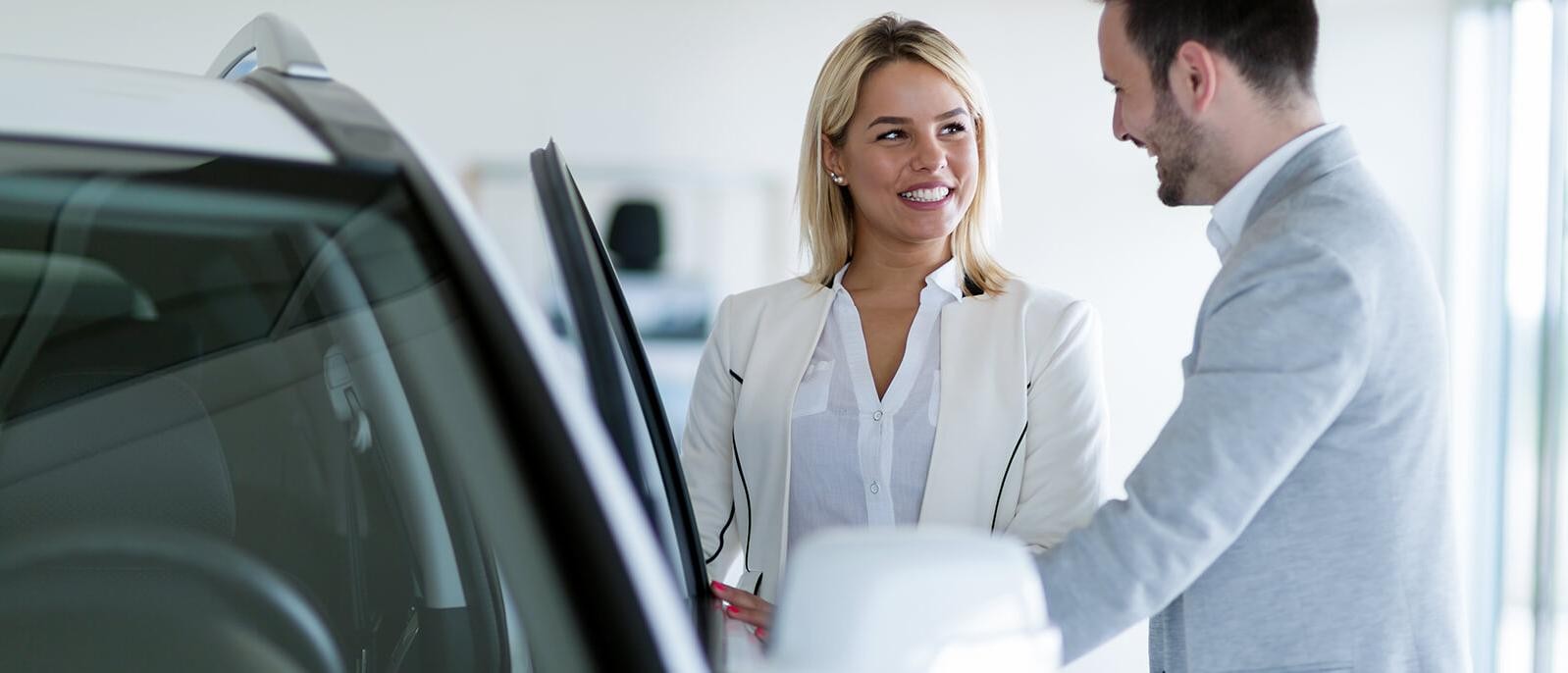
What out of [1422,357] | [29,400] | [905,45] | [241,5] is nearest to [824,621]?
[29,400]

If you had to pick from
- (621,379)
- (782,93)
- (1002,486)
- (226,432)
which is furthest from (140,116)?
(782,93)

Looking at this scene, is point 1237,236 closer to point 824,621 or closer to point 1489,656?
point 824,621

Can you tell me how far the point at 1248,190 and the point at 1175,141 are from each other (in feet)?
0.35

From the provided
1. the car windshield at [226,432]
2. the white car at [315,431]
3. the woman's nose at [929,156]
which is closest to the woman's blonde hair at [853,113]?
the woman's nose at [929,156]

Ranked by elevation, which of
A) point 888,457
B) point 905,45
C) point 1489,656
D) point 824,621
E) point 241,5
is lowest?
point 1489,656

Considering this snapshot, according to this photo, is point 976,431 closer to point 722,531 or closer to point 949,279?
point 949,279

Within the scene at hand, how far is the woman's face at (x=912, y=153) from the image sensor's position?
2.14 m

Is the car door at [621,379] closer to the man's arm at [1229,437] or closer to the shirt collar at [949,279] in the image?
the man's arm at [1229,437]

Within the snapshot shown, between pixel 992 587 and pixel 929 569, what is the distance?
0.05 metres

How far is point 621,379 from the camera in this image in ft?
3.92

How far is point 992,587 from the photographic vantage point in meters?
0.80

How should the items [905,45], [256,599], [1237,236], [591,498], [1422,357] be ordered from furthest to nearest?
[905,45] < [1237,236] < [1422,357] < [256,599] < [591,498]

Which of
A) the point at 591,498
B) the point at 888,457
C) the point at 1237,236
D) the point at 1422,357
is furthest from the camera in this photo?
the point at 888,457

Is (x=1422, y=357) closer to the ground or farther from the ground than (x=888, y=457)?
farther from the ground
